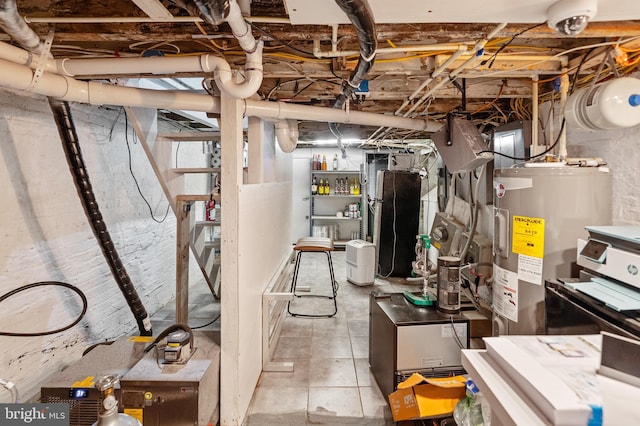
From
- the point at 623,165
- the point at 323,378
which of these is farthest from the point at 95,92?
the point at 623,165

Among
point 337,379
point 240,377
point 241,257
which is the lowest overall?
point 337,379

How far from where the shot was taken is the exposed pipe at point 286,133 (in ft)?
8.82

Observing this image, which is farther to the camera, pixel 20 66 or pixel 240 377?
pixel 240 377

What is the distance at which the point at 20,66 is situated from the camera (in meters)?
1.30

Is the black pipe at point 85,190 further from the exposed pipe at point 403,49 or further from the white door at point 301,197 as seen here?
the white door at point 301,197

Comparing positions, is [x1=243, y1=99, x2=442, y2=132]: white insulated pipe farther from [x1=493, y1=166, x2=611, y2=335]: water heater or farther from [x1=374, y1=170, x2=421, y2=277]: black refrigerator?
[x1=374, y1=170, x2=421, y2=277]: black refrigerator

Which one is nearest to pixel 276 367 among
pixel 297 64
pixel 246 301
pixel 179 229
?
pixel 246 301

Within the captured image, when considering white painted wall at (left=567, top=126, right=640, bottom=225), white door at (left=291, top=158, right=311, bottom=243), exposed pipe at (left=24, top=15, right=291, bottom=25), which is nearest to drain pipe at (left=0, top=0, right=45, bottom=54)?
exposed pipe at (left=24, top=15, right=291, bottom=25)

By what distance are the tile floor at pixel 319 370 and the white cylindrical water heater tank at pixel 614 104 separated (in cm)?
202

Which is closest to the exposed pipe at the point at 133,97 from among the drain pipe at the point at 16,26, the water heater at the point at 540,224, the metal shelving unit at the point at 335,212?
the drain pipe at the point at 16,26

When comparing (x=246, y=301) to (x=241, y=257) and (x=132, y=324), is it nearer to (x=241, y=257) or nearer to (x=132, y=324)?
(x=241, y=257)

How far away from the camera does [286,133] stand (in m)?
2.73

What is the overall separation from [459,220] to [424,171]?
4.89 feet

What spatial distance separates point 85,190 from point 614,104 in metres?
2.95
